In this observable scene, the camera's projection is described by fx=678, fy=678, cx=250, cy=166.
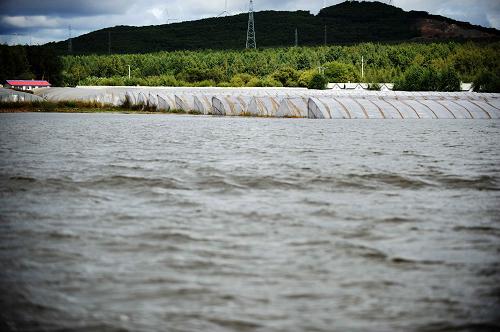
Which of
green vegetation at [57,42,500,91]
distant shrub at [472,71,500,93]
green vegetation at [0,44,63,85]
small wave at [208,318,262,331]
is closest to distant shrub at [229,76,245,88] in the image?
green vegetation at [57,42,500,91]

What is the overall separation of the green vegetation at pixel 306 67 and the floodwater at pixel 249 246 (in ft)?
164

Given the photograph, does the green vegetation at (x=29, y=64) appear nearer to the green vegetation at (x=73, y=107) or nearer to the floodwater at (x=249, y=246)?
the green vegetation at (x=73, y=107)

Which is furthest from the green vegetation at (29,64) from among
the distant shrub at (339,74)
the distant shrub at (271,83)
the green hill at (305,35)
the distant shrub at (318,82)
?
the green hill at (305,35)

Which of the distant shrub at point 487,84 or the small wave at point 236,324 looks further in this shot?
the distant shrub at point 487,84

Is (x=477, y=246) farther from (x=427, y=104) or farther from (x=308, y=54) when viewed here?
(x=308, y=54)

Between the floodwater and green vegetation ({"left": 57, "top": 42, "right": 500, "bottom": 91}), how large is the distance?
1964 inches

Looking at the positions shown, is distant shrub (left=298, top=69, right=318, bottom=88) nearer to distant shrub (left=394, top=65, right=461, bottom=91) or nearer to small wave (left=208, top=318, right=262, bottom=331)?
distant shrub (left=394, top=65, right=461, bottom=91)

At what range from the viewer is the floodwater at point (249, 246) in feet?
13.9

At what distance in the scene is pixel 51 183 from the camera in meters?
9.97

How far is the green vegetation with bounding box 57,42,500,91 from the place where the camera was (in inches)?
2881

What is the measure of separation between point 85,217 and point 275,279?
3.11 m

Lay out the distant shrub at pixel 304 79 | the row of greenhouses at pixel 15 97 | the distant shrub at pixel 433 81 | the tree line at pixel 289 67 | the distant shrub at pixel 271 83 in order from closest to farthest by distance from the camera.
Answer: the row of greenhouses at pixel 15 97
the distant shrub at pixel 433 81
the tree line at pixel 289 67
the distant shrub at pixel 271 83
the distant shrub at pixel 304 79

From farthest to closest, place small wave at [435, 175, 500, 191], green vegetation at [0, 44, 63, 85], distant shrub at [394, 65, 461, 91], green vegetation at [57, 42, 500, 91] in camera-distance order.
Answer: green vegetation at [0, 44, 63, 85] < green vegetation at [57, 42, 500, 91] < distant shrub at [394, 65, 461, 91] < small wave at [435, 175, 500, 191]

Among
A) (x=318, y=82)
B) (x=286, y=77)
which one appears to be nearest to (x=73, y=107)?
(x=318, y=82)
